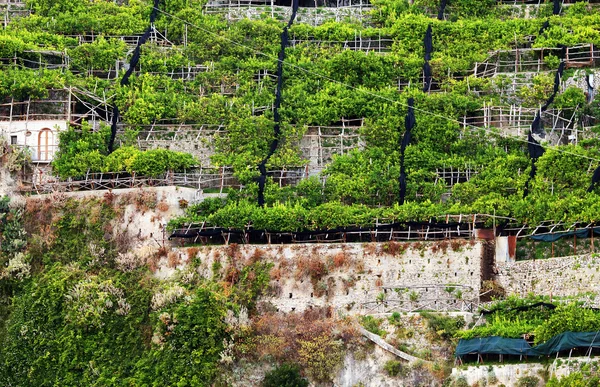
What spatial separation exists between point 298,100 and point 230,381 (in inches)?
456

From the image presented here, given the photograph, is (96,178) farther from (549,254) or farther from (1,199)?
(549,254)

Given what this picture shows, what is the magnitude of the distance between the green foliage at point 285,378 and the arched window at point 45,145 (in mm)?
11878

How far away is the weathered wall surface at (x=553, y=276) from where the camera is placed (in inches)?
1832

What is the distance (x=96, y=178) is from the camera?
2035 inches

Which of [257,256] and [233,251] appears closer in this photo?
[257,256]

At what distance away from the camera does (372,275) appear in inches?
1885

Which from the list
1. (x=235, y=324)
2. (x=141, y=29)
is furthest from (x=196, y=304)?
(x=141, y=29)

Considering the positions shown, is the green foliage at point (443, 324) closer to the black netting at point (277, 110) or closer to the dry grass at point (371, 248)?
the dry grass at point (371, 248)

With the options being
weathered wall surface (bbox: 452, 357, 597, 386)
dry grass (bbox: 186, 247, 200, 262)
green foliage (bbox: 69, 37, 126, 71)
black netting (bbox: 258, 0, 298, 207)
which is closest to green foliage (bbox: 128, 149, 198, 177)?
black netting (bbox: 258, 0, 298, 207)

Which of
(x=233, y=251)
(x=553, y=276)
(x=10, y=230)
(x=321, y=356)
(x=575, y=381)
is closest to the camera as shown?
(x=575, y=381)

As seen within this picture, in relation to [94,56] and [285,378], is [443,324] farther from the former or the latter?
[94,56]

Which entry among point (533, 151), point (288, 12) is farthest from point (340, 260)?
point (288, 12)

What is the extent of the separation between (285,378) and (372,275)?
4.76 metres

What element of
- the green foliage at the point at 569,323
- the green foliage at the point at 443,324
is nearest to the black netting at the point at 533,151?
the green foliage at the point at 443,324
